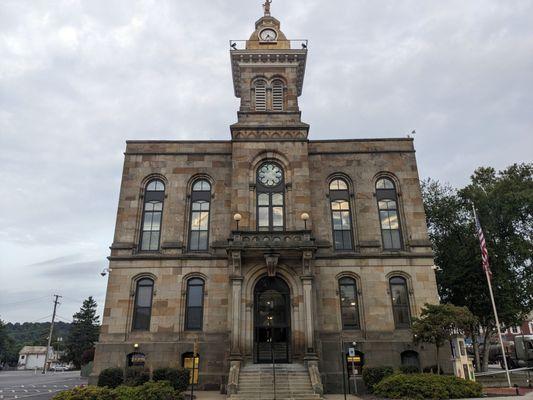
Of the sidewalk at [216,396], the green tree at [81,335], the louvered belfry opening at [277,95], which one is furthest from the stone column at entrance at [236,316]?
the green tree at [81,335]

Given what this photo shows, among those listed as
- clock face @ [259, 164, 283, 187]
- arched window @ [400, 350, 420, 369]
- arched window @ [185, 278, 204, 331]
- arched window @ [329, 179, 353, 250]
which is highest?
clock face @ [259, 164, 283, 187]

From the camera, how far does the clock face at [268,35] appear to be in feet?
110

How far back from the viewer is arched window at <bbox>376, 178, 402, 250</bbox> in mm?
27422

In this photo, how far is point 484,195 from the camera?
110 ft

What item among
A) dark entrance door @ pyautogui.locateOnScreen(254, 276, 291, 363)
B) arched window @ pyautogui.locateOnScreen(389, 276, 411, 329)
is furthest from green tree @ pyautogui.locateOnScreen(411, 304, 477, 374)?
dark entrance door @ pyautogui.locateOnScreen(254, 276, 291, 363)

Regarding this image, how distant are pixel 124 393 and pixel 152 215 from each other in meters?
12.5

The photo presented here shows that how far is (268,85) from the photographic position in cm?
3152

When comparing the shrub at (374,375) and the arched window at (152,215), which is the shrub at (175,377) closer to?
the arched window at (152,215)

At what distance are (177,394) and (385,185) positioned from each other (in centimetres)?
1910

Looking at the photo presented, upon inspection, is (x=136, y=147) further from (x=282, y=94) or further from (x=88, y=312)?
(x=88, y=312)

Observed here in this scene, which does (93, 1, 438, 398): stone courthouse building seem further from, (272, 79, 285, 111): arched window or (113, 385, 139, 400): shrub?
(113, 385, 139, 400): shrub

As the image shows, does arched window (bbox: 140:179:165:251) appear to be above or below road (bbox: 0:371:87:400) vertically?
above

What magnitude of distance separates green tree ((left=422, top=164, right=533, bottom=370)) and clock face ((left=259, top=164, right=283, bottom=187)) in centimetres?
1624

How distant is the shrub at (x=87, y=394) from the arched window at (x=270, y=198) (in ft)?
42.3
